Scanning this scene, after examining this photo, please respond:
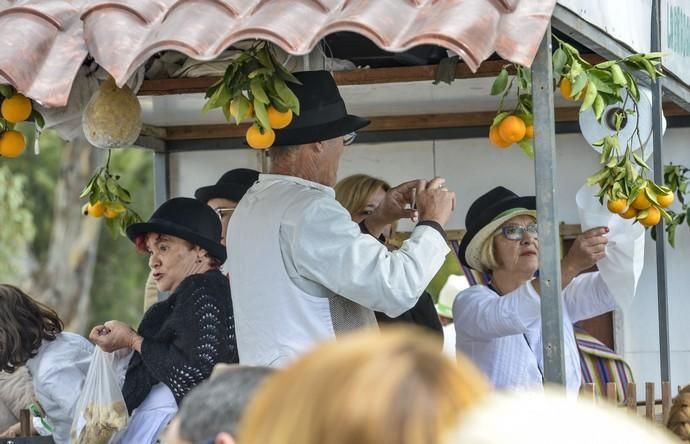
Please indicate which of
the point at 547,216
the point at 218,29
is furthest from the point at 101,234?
the point at 547,216

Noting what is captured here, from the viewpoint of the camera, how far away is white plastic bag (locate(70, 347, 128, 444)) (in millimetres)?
4680

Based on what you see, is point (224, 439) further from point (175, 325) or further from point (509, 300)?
point (509, 300)

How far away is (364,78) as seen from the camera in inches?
195

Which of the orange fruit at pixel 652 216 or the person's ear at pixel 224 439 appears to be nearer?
the person's ear at pixel 224 439

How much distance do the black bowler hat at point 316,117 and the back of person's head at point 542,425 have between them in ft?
8.93

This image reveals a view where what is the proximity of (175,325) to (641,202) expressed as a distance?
1.60 m

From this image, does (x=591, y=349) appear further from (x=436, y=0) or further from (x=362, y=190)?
(x=436, y=0)

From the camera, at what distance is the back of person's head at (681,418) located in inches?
166

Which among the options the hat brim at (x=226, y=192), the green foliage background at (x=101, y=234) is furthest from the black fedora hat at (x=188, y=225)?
the green foliage background at (x=101, y=234)

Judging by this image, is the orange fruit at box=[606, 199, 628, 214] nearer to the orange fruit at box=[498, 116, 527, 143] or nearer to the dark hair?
the orange fruit at box=[498, 116, 527, 143]

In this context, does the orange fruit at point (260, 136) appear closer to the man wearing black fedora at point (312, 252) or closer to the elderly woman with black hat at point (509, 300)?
the man wearing black fedora at point (312, 252)

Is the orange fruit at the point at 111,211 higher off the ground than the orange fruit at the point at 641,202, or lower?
higher

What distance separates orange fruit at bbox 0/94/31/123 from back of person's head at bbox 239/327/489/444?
9.13 ft

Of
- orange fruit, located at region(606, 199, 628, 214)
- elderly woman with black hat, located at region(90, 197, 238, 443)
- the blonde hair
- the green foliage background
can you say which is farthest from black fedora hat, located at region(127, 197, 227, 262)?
the green foliage background
